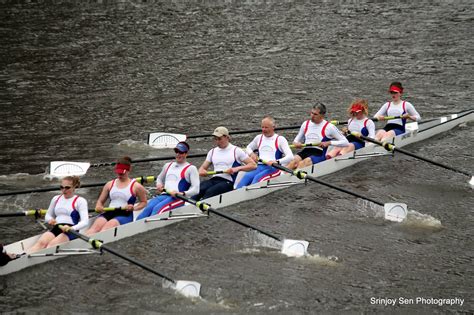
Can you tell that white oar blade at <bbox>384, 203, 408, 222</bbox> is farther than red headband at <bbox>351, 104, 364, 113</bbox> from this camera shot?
No

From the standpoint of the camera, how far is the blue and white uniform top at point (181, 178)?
49.8 feet

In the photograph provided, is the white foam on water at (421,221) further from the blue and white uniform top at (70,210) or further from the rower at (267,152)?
the blue and white uniform top at (70,210)

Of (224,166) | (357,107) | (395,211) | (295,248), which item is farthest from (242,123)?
(295,248)

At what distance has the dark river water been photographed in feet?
43.9

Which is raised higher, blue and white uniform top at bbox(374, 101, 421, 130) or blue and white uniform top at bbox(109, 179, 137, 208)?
A: blue and white uniform top at bbox(374, 101, 421, 130)

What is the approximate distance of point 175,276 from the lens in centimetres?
1377

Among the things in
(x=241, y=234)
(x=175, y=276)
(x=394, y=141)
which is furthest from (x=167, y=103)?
(x=175, y=276)

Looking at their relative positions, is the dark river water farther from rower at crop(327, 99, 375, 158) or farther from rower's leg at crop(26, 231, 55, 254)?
rower at crop(327, 99, 375, 158)

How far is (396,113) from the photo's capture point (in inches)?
783

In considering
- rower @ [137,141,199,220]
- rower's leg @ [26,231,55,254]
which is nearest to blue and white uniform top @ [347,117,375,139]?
rower @ [137,141,199,220]

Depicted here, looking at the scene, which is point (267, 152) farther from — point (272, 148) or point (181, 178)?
point (181, 178)

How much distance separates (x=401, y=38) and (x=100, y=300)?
21054 millimetres

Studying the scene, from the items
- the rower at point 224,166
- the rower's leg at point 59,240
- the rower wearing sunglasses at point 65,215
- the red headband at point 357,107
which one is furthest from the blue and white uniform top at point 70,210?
the red headband at point 357,107

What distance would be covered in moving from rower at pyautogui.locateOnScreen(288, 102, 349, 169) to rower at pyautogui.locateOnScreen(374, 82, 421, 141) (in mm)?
2077
